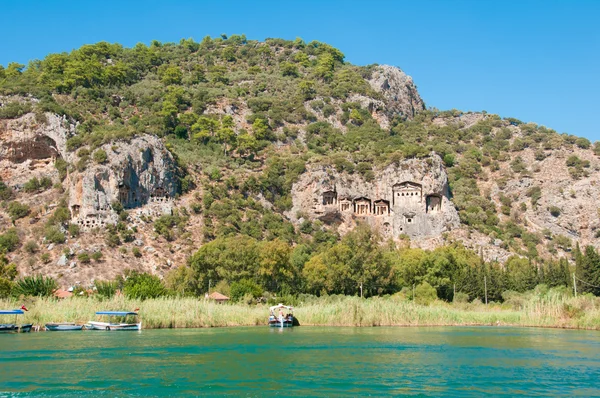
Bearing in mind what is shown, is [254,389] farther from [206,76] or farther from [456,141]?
[206,76]

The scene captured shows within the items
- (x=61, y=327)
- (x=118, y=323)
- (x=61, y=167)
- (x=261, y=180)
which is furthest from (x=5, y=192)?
(x=118, y=323)

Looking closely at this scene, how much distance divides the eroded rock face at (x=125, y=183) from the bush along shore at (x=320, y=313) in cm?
3125

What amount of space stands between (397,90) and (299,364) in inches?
4970

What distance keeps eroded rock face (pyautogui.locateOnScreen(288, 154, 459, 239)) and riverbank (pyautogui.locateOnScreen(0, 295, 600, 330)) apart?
44.9m

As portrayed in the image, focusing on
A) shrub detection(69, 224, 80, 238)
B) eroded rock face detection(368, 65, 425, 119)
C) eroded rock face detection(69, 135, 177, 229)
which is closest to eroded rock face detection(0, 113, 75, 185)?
eroded rock face detection(69, 135, 177, 229)

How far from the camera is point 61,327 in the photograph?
4322cm

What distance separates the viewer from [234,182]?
94000 mm

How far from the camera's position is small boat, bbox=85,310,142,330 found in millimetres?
43469

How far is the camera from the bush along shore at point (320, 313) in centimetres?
→ 4488

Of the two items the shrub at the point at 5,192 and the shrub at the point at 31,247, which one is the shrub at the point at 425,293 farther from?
the shrub at the point at 5,192

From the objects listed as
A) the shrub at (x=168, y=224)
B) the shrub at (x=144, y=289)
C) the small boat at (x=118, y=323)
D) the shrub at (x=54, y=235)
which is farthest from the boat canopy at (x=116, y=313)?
the shrub at (x=168, y=224)

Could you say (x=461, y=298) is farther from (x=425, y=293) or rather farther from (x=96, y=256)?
(x=96, y=256)

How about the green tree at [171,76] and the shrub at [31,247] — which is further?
the green tree at [171,76]

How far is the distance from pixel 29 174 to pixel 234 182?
27530 millimetres
